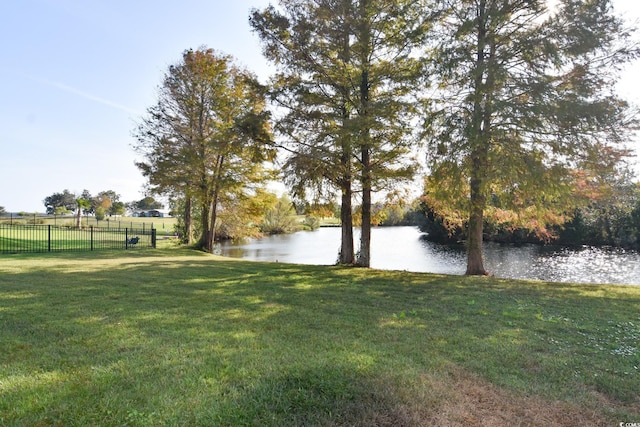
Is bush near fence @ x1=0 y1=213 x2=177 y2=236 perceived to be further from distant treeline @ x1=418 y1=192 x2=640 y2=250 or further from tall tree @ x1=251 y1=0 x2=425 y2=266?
distant treeline @ x1=418 y1=192 x2=640 y2=250

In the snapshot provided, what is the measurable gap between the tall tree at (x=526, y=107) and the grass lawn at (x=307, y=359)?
3474 millimetres

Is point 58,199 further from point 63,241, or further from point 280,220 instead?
point 63,241

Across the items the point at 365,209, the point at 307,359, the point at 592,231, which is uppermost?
the point at 365,209

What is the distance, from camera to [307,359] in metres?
3.49

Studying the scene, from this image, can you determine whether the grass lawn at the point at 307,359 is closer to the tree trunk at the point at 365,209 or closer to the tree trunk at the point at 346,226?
the tree trunk at the point at 365,209

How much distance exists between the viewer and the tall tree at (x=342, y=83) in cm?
1073

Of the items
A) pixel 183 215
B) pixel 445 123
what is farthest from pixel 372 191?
pixel 183 215

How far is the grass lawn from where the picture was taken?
2.64 metres

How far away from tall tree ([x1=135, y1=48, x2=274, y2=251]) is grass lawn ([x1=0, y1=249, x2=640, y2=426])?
11.1 meters

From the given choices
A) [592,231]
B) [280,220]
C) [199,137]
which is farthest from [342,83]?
[280,220]

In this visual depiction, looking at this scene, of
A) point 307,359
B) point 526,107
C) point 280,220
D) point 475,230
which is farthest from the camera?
point 280,220

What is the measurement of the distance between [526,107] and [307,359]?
312 inches

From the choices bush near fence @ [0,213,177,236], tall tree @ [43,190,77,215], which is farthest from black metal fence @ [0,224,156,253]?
tall tree @ [43,190,77,215]

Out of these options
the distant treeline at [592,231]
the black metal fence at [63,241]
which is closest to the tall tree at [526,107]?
the distant treeline at [592,231]
